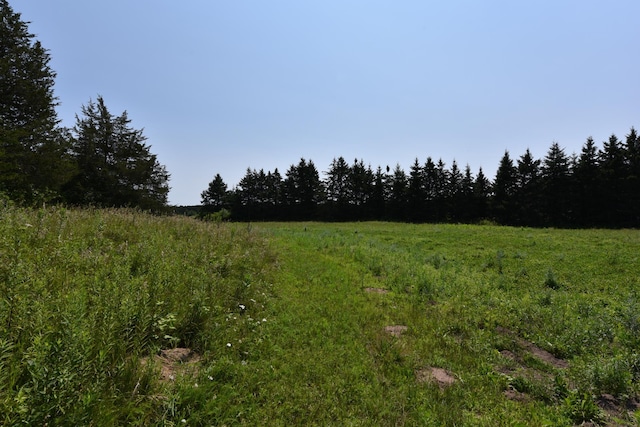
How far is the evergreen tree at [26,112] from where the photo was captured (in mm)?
16375

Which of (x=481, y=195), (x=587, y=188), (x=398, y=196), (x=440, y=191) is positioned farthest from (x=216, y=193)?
(x=587, y=188)

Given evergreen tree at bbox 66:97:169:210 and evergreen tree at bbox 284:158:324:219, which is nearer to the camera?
evergreen tree at bbox 66:97:169:210

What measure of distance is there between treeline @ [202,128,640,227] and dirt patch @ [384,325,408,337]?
70.8ft

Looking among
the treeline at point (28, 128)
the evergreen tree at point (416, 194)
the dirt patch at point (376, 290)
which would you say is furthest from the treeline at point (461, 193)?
the dirt patch at point (376, 290)

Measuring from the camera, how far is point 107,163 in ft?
98.6

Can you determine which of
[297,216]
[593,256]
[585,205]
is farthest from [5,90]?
[585,205]

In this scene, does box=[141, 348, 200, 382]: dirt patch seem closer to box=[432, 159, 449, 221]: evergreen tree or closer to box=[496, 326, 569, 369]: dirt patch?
box=[496, 326, 569, 369]: dirt patch

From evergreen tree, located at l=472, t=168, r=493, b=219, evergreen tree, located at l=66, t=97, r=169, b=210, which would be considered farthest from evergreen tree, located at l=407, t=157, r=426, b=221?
evergreen tree, located at l=66, t=97, r=169, b=210

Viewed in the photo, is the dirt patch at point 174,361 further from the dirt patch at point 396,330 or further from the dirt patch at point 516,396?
the dirt patch at point 516,396

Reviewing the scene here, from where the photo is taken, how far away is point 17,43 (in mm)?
17625

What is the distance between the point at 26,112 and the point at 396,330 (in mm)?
25183

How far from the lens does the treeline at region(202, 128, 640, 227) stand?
40031 mm

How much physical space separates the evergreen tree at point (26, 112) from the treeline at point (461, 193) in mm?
11669

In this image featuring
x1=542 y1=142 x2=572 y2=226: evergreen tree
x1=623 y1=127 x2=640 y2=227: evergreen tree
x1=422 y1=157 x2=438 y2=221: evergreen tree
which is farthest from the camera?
x1=422 y1=157 x2=438 y2=221: evergreen tree
